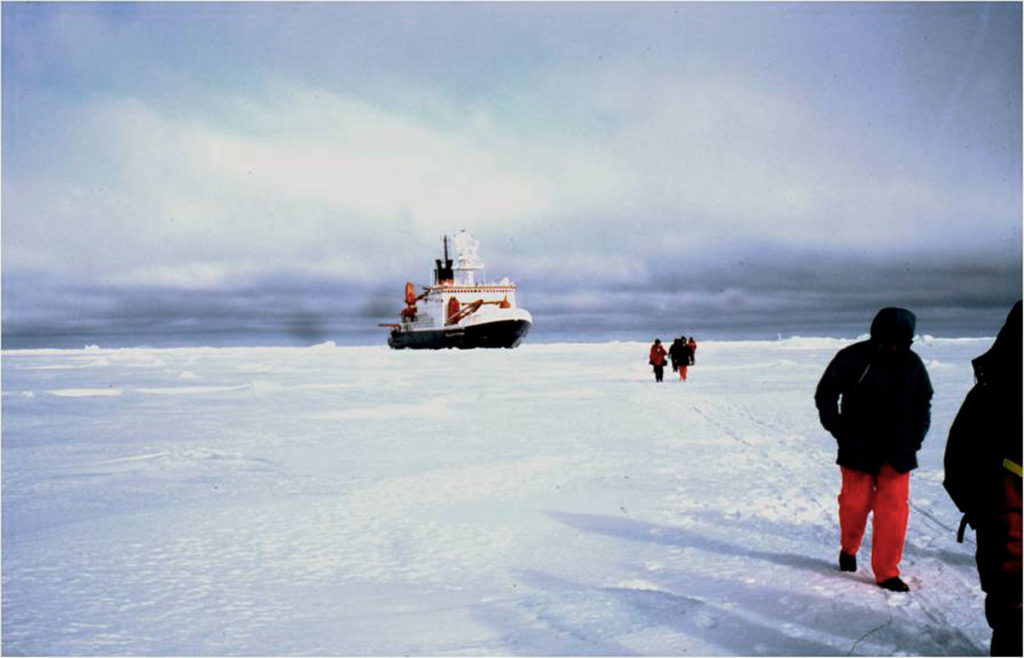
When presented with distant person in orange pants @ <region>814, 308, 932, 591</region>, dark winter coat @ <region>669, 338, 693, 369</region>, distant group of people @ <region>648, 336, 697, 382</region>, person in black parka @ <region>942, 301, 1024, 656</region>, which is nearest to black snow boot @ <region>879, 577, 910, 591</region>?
distant person in orange pants @ <region>814, 308, 932, 591</region>

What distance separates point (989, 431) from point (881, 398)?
1.52 m

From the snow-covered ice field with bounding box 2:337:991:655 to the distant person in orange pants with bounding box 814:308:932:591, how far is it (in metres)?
0.35

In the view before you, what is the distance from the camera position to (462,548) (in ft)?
14.9

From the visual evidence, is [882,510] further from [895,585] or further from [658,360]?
[658,360]

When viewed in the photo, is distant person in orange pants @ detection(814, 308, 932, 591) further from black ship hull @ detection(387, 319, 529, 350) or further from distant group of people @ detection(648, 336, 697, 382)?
black ship hull @ detection(387, 319, 529, 350)

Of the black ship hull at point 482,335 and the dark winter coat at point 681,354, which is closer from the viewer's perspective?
the dark winter coat at point 681,354

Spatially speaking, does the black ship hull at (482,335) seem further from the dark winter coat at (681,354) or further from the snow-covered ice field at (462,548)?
the snow-covered ice field at (462,548)

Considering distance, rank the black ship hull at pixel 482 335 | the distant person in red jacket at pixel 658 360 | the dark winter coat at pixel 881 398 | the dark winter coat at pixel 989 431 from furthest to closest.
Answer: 1. the black ship hull at pixel 482 335
2. the distant person in red jacket at pixel 658 360
3. the dark winter coat at pixel 881 398
4. the dark winter coat at pixel 989 431

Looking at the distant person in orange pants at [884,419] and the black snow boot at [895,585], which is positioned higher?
the distant person in orange pants at [884,419]

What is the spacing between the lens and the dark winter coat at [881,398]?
3.60 metres

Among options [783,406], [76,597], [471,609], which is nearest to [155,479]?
[76,597]

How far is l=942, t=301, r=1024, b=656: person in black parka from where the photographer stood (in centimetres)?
216

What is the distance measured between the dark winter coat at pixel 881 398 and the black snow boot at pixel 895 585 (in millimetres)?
573


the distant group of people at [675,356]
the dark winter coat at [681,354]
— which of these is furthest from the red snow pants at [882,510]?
the dark winter coat at [681,354]
